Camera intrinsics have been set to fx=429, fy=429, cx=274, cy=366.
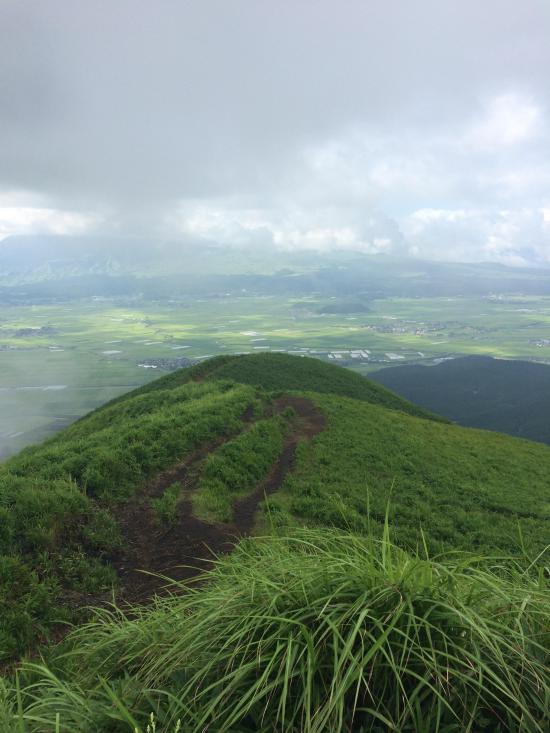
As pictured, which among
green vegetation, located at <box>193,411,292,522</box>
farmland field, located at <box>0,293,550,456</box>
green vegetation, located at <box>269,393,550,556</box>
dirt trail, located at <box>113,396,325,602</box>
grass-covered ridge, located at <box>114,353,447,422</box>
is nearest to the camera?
dirt trail, located at <box>113,396,325,602</box>

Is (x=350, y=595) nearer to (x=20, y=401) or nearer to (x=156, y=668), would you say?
(x=156, y=668)

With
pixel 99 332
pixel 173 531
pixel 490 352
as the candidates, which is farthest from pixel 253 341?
pixel 173 531

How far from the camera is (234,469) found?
1145cm

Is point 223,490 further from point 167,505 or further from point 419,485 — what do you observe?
point 419,485

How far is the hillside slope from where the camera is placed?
257 inches

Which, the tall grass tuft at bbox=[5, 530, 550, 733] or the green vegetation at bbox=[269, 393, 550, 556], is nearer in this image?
the tall grass tuft at bbox=[5, 530, 550, 733]

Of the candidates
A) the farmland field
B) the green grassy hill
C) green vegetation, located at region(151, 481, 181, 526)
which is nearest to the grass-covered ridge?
the green grassy hill

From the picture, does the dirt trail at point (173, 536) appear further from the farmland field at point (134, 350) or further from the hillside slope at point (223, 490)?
the farmland field at point (134, 350)

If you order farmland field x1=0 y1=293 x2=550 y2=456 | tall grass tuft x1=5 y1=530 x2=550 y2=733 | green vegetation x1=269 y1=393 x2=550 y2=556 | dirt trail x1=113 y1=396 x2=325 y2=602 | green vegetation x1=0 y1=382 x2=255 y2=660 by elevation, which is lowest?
farmland field x1=0 y1=293 x2=550 y2=456

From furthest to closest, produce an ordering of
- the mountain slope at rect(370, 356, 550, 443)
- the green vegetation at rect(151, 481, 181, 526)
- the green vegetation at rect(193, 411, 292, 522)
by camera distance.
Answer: the mountain slope at rect(370, 356, 550, 443) < the green vegetation at rect(193, 411, 292, 522) < the green vegetation at rect(151, 481, 181, 526)

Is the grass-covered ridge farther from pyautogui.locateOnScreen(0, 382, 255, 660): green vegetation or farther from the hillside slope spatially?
pyautogui.locateOnScreen(0, 382, 255, 660): green vegetation

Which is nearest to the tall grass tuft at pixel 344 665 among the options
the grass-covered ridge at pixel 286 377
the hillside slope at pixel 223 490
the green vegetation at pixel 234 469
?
the hillside slope at pixel 223 490

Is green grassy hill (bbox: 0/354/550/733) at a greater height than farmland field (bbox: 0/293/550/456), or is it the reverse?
green grassy hill (bbox: 0/354/550/733)

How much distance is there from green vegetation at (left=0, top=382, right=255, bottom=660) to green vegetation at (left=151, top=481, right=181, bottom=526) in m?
0.68
